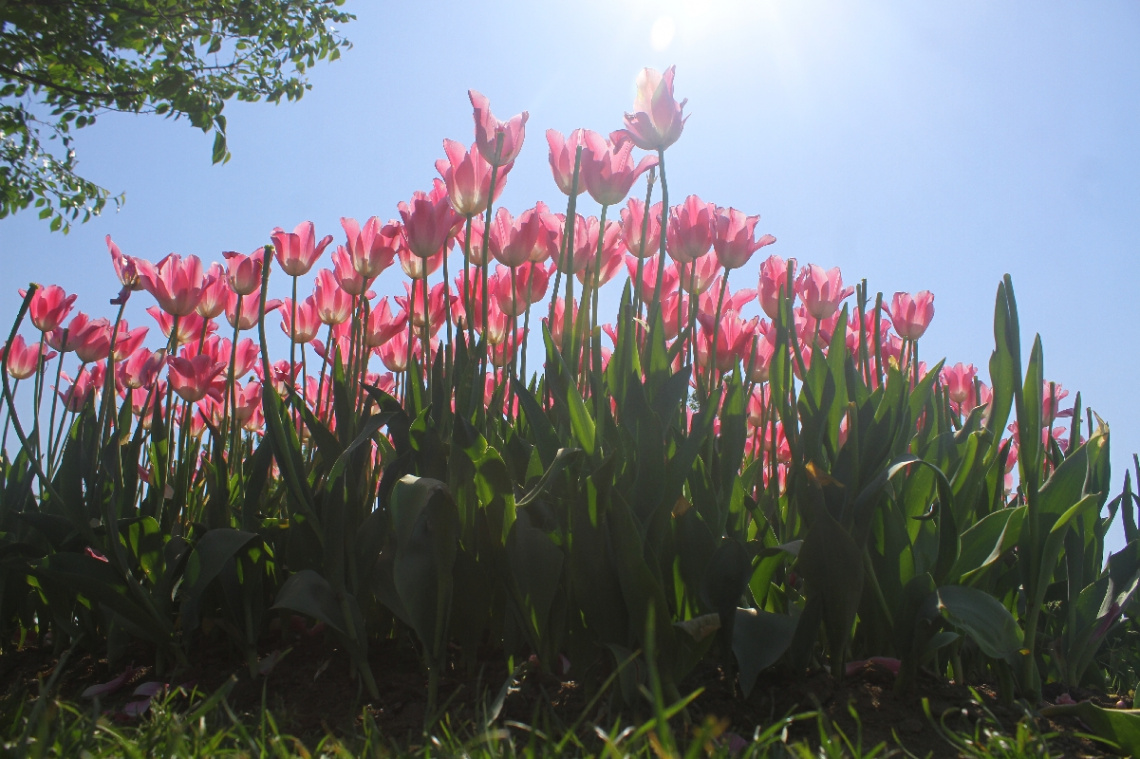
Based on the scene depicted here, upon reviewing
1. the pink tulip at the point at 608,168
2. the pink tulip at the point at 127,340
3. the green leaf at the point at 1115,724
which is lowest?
the green leaf at the point at 1115,724

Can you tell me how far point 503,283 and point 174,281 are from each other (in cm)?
77

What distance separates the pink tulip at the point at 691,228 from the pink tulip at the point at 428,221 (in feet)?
1.52

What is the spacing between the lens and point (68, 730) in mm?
1008

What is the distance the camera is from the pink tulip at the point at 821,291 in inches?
78.7

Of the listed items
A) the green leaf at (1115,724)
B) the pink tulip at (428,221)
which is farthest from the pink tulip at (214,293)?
the green leaf at (1115,724)

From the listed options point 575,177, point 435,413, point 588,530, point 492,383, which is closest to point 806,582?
point 588,530

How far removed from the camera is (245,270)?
1856mm

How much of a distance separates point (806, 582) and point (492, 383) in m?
1.22

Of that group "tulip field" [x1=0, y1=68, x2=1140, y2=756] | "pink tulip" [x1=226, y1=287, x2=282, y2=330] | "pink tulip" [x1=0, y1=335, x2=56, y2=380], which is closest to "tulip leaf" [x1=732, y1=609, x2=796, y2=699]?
"tulip field" [x1=0, y1=68, x2=1140, y2=756]

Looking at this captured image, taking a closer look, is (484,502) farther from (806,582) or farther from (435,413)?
(806,582)

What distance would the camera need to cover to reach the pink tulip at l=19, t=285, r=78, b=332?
2.15 metres

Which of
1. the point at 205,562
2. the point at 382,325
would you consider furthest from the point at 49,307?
the point at 205,562

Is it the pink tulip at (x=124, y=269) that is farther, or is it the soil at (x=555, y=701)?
the pink tulip at (x=124, y=269)

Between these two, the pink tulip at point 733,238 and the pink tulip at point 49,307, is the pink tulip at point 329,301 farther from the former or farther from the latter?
the pink tulip at point 733,238
